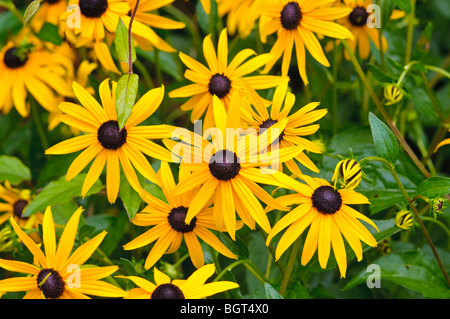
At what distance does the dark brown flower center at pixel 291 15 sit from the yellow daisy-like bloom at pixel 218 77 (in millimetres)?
62

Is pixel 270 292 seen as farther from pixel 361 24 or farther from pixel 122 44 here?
pixel 361 24

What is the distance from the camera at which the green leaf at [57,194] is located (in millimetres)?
824

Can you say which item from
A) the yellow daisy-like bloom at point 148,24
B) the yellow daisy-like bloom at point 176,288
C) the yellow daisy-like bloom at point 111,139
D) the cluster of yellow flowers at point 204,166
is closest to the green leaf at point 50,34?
the cluster of yellow flowers at point 204,166

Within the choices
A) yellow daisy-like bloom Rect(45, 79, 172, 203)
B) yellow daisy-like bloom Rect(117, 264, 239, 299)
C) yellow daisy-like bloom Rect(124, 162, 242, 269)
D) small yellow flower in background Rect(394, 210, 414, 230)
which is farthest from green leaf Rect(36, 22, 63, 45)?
small yellow flower in background Rect(394, 210, 414, 230)

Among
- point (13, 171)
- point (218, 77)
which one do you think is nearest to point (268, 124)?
point (218, 77)

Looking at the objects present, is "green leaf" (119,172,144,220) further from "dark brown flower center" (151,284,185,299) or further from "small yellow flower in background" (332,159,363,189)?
"small yellow flower in background" (332,159,363,189)

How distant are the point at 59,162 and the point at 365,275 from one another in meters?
0.56

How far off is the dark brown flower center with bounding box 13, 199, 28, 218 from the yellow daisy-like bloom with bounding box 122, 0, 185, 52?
14.2 inches

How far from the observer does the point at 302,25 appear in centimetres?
82

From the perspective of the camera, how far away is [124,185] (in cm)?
77

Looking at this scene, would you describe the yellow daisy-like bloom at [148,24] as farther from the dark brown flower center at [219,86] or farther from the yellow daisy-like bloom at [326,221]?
the yellow daisy-like bloom at [326,221]

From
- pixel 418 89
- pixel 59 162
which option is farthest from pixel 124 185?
pixel 418 89

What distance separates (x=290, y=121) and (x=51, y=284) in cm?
36
